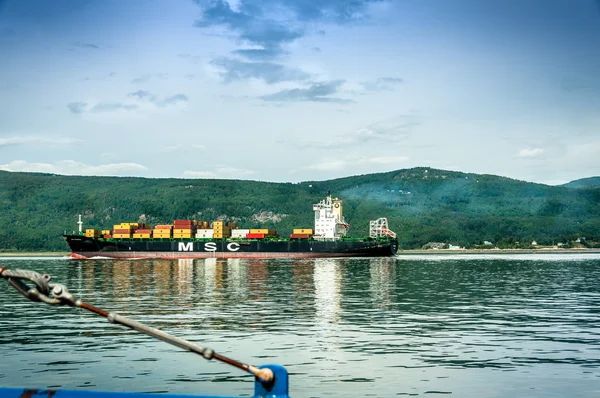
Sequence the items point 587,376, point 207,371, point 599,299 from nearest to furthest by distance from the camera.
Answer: point 587,376
point 207,371
point 599,299

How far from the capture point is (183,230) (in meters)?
138

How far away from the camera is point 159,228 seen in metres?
138

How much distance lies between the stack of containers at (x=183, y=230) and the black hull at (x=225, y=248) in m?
4.39

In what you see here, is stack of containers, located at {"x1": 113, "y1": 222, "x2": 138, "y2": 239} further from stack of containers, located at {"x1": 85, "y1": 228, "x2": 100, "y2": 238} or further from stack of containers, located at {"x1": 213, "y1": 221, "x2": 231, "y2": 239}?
stack of containers, located at {"x1": 213, "y1": 221, "x2": 231, "y2": 239}

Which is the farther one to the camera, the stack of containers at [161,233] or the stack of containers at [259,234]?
the stack of containers at [161,233]

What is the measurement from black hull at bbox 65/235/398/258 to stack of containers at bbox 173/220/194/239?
173 inches

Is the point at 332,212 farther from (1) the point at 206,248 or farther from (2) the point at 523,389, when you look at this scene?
(2) the point at 523,389

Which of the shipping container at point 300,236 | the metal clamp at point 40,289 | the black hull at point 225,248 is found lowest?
the black hull at point 225,248

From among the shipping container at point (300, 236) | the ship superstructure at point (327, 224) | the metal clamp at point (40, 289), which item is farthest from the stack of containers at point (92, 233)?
the metal clamp at point (40, 289)

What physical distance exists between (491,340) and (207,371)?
893 centimetres

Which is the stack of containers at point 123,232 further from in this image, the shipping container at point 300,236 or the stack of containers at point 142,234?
the shipping container at point 300,236

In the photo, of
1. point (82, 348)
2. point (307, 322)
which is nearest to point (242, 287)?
point (307, 322)

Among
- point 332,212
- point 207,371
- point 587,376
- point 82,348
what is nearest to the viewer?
point 587,376

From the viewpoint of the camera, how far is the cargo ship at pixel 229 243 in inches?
4975
